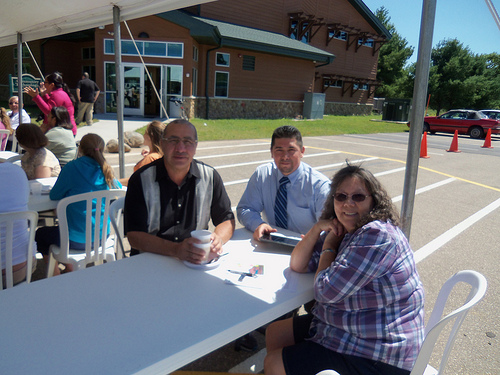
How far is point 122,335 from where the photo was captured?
4.67 ft

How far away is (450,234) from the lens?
5.50m

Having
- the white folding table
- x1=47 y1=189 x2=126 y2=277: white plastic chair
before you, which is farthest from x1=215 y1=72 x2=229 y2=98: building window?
the white folding table

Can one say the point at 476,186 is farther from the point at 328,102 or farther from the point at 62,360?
the point at 328,102

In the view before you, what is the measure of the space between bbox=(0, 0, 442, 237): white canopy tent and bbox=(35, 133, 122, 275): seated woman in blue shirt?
1.54 m

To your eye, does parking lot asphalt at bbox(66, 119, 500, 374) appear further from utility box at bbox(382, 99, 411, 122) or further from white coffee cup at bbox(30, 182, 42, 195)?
utility box at bbox(382, 99, 411, 122)

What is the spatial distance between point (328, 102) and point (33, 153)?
1099 inches

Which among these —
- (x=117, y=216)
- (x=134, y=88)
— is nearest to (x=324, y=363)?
(x=117, y=216)

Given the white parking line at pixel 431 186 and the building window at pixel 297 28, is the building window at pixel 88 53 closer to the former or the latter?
the building window at pixel 297 28

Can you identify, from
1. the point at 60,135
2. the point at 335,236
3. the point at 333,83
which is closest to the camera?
the point at 335,236

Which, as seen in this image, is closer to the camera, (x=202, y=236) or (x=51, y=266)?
(x=202, y=236)

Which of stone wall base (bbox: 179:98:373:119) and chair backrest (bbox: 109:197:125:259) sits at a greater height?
stone wall base (bbox: 179:98:373:119)

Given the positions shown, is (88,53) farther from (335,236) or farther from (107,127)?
(335,236)

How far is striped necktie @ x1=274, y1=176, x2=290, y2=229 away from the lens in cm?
299

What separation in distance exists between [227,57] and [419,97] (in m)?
19.4
